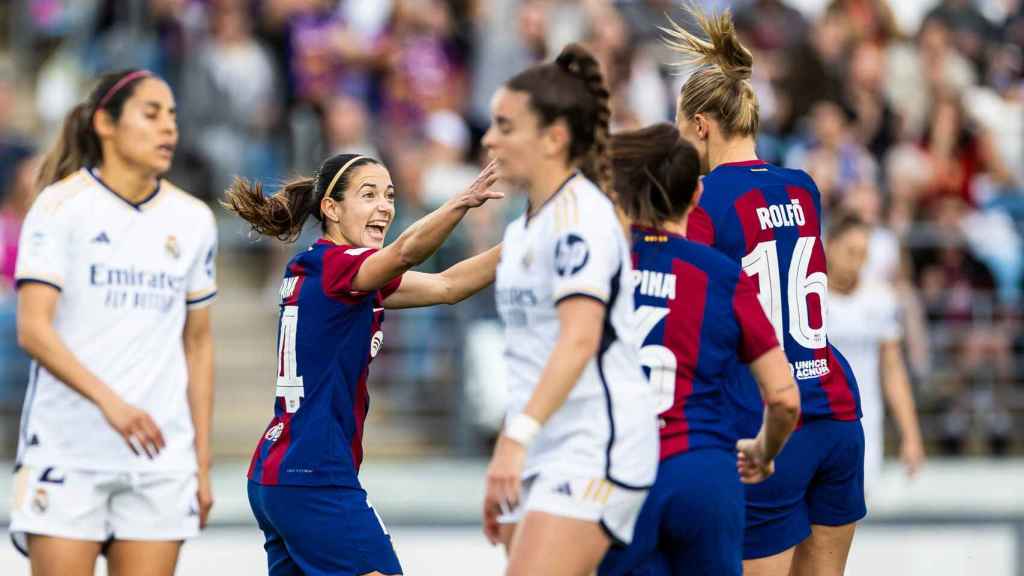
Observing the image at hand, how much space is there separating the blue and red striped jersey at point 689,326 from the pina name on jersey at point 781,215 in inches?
26.9

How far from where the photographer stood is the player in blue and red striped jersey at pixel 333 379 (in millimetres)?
5230

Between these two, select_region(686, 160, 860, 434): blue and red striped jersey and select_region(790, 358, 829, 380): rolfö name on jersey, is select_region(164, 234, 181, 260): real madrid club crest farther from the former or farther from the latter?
select_region(790, 358, 829, 380): rolfö name on jersey


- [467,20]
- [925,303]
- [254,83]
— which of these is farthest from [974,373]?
[254,83]

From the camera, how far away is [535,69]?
4.37 m

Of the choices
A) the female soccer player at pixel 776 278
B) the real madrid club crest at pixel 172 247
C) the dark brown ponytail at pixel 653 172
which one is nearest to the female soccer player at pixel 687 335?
the dark brown ponytail at pixel 653 172

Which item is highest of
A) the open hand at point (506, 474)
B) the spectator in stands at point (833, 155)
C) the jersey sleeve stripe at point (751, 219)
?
the spectator in stands at point (833, 155)

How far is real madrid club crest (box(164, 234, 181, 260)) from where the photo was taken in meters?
5.43

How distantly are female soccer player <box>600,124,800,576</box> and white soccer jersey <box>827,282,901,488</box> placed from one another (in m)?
4.19

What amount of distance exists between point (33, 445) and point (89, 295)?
552 millimetres

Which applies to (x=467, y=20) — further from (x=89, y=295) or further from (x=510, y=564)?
(x=510, y=564)

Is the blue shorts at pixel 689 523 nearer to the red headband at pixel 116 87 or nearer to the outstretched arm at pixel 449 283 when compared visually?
the outstretched arm at pixel 449 283

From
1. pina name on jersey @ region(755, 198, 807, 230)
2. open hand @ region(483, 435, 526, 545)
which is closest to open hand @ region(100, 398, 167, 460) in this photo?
open hand @ region(483, 435, 526, 545)

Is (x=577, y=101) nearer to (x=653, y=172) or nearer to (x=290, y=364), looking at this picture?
(x=653, y=172)

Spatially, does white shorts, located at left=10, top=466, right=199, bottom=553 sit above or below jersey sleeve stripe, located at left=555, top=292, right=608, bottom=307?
below
